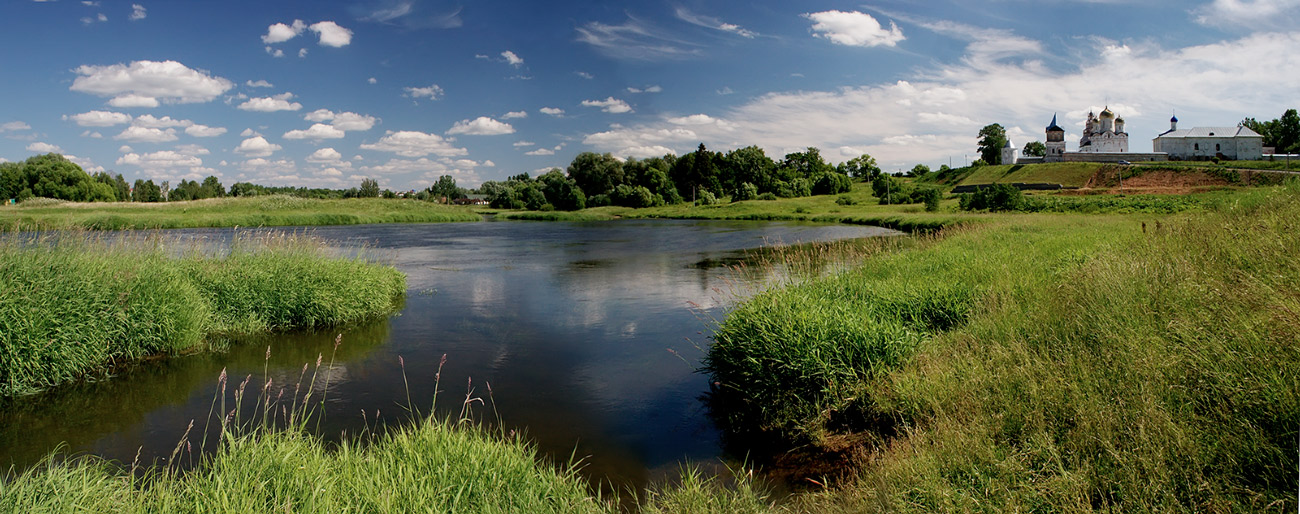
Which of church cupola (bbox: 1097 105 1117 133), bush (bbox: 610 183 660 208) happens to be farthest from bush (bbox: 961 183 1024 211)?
church cupola (bbox: 1097 105 1117 133)

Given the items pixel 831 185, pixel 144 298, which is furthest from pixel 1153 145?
pixel 144 298

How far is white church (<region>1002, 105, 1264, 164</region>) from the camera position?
7719cm

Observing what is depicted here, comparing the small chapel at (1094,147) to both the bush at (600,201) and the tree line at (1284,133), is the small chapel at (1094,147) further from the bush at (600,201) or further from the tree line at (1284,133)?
the bush at (600,201)

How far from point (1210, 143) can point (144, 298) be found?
105 m

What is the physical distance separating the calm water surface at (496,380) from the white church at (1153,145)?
8854cm

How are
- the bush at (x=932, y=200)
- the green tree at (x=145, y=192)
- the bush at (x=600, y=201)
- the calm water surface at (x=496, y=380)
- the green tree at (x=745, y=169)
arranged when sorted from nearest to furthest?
the calm water surface at (x=496, y=380) < the bush at (x=932, y=200) < the bush at (x=600, y=201) < the green tree at (x=745, y=169) < the green tree at (x=145, y=192)

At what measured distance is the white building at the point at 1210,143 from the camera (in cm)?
7675

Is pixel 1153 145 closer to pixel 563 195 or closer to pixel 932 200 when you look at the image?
pixel 932 200

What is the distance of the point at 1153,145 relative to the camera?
3386 inches

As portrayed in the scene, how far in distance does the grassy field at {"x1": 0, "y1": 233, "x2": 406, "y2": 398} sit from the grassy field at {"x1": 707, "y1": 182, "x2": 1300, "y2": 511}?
8.57 m

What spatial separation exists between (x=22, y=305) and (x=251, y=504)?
7393 millimetres

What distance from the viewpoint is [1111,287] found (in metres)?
6.29

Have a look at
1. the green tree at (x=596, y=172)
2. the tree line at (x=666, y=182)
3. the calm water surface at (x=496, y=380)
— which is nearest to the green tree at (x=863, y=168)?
the tree line at (x=666, y=182)

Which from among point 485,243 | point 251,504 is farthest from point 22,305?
point 485,243
